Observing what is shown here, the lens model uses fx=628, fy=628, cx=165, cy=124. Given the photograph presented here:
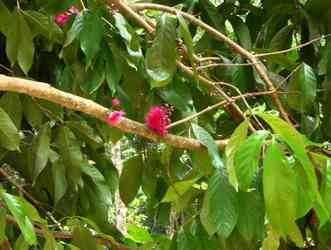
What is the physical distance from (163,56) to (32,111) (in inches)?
17.4

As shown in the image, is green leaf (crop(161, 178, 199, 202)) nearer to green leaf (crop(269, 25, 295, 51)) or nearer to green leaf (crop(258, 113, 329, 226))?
green leaf (crop(258, 113, 329, 226))

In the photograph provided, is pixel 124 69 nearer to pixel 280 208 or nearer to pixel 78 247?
pixel 78 247

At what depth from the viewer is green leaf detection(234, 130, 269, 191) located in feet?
2.19

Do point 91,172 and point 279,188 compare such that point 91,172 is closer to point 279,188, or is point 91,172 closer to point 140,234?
point 140,234

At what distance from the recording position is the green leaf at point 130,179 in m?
1.08

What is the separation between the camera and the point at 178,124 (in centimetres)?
82

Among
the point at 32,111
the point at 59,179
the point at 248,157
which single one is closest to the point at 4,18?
the point at 32,111

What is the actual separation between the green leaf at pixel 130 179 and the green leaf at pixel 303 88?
288 mm

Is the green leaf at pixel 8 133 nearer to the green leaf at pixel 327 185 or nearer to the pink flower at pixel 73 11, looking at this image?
the pink flower at pixel 73 11

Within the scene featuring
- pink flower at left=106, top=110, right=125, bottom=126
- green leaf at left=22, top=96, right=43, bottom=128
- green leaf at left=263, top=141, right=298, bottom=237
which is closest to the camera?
green leaf at left=263, top=141, right=298, bottom=237

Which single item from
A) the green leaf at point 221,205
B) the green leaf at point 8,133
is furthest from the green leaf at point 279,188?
the green leaf at point 8,133

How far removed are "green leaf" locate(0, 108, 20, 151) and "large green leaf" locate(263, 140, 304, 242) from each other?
1.78 feet

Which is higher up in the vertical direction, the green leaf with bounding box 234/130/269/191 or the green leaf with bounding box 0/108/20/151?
the green leaf with bounding box 234/130/269/191

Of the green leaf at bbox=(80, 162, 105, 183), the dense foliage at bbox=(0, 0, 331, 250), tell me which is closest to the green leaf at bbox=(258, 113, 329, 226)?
the dense foliage at bbox=(0, 0, 331, 250)
